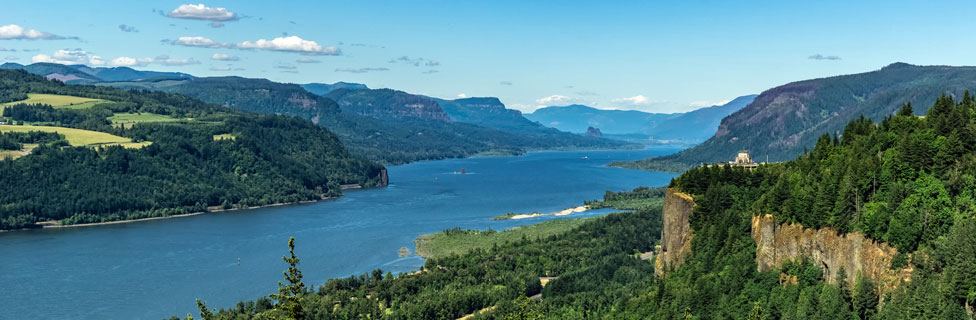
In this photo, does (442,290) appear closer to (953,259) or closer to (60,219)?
(953,259)

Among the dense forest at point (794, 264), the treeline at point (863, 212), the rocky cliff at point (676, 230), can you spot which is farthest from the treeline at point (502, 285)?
the treeline at point (863, 212)

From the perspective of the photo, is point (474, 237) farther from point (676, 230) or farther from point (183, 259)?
point (676, 230)

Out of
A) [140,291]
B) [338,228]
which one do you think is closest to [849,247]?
[140,291]

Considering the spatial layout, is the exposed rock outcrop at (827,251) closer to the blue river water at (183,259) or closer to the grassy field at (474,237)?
the blue river water at (183,259)

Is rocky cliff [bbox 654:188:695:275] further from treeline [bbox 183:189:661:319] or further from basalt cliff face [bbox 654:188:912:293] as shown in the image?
treeline [bbox 183:189:661:319]

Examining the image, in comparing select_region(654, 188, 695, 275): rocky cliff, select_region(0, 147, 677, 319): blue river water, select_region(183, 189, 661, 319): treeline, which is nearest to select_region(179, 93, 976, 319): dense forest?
select_region(183, 189, 661, 319): treeline
